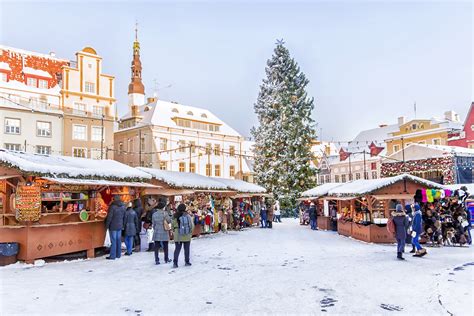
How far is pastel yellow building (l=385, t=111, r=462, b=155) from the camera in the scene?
47.4 metres

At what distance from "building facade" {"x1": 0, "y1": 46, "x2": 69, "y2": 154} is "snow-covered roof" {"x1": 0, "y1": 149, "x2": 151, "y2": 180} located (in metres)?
24.0

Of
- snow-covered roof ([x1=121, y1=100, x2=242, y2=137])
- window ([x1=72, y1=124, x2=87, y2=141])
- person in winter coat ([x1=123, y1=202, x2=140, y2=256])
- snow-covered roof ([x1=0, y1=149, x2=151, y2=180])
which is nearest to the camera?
snow-covered roof ([x1=0, y1=149, x2=151, y2=180])

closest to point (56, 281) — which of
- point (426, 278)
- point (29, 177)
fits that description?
point (29, 177)

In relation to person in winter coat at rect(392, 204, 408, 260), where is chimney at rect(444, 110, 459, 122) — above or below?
above

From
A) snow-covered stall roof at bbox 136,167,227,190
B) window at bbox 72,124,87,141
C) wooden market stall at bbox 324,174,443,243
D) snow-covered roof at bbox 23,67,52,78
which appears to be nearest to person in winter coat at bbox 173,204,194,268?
snow-covered stall roof at bbox 136,167,227,190

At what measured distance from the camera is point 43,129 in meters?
38.8

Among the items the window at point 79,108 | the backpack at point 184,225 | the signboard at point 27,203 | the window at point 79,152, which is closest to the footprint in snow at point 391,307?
the backpack at point 184,225

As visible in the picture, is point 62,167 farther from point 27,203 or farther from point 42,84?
point 42,84

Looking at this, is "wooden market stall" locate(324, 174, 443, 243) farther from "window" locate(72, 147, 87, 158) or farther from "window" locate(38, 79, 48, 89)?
"window" locate(38, 79, 48, 89)

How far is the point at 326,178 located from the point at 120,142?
30974 millimetres

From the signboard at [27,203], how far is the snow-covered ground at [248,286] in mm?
1281

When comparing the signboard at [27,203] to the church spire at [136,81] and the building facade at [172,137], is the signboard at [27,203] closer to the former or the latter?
the building facade at [172,137]

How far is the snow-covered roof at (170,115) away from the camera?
47406 mm

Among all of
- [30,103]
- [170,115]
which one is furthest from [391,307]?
[170,115]
